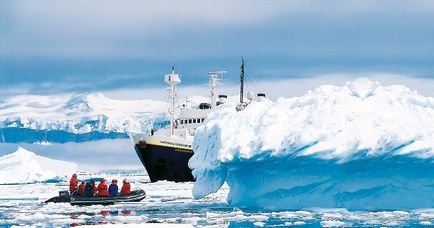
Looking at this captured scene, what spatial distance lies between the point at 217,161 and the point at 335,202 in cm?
387

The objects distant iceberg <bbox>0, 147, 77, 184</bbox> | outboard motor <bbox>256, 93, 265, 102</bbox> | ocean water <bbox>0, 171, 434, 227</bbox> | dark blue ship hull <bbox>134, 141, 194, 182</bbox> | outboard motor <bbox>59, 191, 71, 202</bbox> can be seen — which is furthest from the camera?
distant iceberg <bbox>0, 147, 77, 184</bbox>

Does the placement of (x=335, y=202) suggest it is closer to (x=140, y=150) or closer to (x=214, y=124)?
(x=214, y=124)

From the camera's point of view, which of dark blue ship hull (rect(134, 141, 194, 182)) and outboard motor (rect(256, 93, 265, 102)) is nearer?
dark blue ship hull (rect(134, 141, 194, 182))

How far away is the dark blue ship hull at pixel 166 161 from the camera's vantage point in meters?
54.6

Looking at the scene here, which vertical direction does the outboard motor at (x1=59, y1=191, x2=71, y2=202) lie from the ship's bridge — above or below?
below

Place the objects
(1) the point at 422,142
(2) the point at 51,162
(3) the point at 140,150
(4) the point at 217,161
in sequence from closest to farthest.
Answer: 1. (1) the point at 422,142
2. (4) the point at 217,161
3. (3) the point at 140,150
4. (2) the point at 51,162

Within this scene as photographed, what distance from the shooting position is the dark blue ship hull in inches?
2149

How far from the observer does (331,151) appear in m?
22.5

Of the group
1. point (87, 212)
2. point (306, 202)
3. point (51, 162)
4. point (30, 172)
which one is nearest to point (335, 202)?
point (306, 202)

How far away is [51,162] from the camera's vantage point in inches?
3329

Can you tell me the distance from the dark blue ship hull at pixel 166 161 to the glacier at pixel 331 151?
28624 millimetres

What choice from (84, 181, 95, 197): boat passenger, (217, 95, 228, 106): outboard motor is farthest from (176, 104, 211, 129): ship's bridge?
(84, 181, 95, 197): boat passenger

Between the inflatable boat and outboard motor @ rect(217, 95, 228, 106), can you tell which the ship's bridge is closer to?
outboard motor @ rect(217, 95, 228, 106)

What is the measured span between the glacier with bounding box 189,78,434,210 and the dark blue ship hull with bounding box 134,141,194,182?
28624mm
